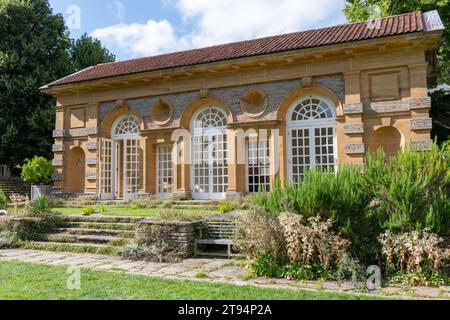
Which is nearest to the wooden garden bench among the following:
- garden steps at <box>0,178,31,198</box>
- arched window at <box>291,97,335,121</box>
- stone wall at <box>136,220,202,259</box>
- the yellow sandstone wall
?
stone wall at <box>136,220,202,259</box>

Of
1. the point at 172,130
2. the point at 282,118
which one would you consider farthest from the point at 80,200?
the point at 282,118

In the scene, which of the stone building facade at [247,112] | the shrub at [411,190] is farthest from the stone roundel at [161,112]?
the shrub at [411,190]

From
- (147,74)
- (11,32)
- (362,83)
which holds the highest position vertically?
(11,32)

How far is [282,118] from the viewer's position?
1345 cm

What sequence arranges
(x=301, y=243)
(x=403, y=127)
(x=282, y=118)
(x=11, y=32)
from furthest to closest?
(x=11, y=32)
(x=282, y=118)
(x=403, y=127)
(x=301, y=243)

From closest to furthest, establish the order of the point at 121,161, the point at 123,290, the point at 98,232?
the point at 123,290, the point at 98,232, the point at 121,161

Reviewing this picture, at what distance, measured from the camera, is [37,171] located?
17.1m

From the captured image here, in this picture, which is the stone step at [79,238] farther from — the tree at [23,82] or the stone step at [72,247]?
the tree at [23,82]

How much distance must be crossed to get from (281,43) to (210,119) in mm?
3879

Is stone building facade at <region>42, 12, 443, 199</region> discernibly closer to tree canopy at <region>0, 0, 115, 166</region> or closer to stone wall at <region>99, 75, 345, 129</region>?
stone wall at <region>99, 75, 345, 129</region>

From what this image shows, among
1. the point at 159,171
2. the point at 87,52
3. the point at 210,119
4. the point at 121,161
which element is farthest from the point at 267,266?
the point at 87,52

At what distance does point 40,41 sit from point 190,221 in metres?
20.3

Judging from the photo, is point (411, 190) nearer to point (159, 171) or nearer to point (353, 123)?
point (353, 123)
